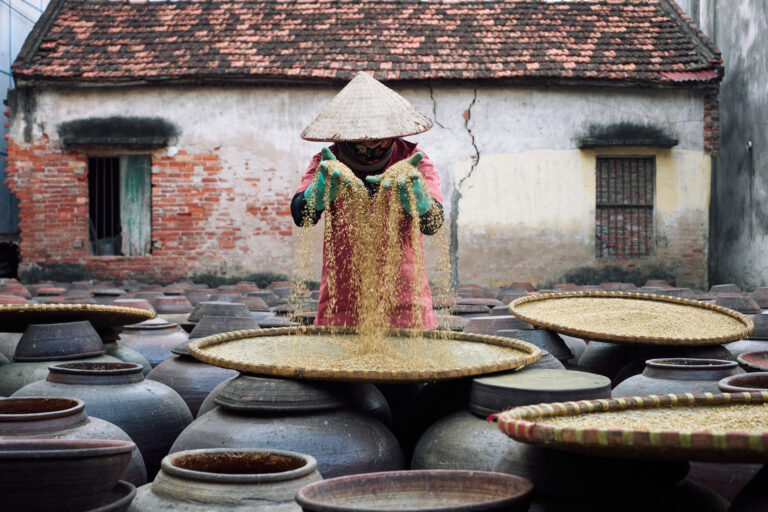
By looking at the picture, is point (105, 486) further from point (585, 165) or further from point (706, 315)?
point (585, 165)

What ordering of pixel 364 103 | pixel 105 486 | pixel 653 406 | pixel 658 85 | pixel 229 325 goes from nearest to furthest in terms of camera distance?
pixel 105 486 → pixel 653 406 → pixel 364 103 → pixel 229 325 → pixel 658 85

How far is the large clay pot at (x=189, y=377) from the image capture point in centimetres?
438

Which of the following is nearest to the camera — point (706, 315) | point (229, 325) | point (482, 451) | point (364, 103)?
point (482, 451)

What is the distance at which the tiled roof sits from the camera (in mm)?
12500

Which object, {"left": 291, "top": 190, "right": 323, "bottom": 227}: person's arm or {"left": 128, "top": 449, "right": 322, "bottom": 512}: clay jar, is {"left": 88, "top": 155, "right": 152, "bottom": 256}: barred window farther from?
{"left": 128, "top": 449, "right": 322, "bottom": 512}: clay jar

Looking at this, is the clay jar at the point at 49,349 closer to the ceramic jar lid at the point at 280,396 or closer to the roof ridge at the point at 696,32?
the ceramic jar lid at the point at 280,396

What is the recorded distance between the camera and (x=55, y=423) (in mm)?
2885

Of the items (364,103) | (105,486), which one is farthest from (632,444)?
(364,103)

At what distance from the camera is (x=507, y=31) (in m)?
13.4

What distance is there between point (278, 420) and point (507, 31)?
1109 cm

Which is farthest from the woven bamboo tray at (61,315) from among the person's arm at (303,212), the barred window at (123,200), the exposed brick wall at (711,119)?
the exposed brick wall at (711,119)

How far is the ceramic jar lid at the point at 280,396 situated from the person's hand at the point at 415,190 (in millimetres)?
898

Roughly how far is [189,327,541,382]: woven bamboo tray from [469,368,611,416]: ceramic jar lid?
7 cm

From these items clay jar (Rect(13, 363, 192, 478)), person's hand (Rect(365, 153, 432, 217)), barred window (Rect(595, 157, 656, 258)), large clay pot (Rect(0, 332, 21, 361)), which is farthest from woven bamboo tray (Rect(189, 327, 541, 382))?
barred window (Rect(595, 157, 656, 258))
